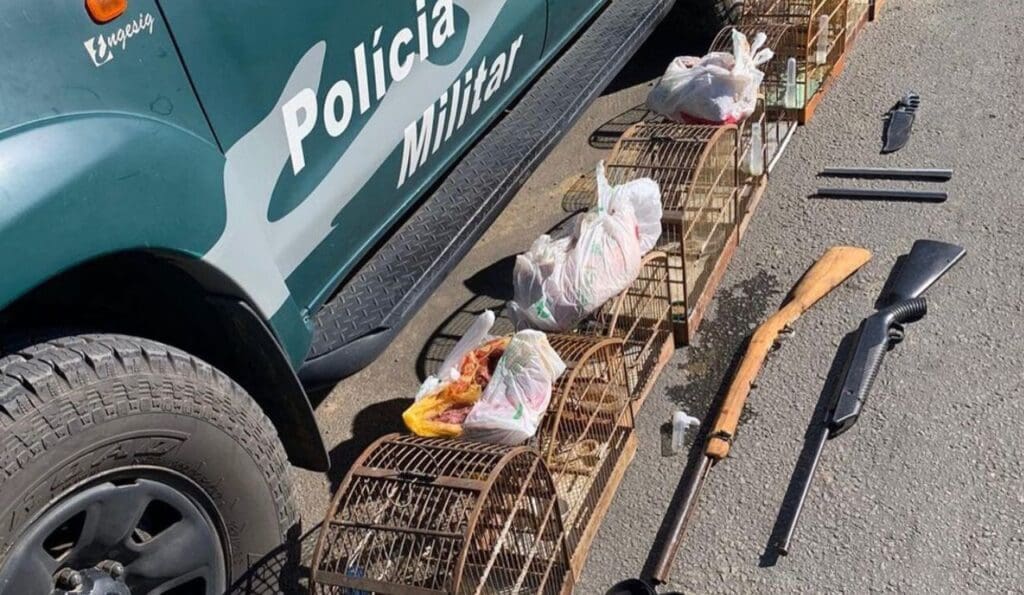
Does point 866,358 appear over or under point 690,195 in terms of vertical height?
under

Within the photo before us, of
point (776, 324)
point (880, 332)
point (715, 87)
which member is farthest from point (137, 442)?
point (715, 87)

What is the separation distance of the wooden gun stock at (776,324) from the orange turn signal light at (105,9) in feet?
6.32

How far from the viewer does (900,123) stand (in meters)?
4.47

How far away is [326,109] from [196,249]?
599 millimetres

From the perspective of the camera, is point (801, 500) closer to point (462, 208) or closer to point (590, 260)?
Result: point (590, 260)

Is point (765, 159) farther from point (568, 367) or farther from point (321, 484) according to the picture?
point (321, 484)

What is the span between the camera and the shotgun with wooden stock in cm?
289

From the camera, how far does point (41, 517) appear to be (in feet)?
6.80

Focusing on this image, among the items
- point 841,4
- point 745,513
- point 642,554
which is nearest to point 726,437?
point 745,513

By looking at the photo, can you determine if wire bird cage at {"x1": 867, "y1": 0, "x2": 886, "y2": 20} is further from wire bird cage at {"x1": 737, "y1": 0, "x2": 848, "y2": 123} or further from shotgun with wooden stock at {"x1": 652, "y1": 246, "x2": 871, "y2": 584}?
shotgun with wooden stock at {"x1": 652, "y1": 246, "x2": 871, "y2": 584}

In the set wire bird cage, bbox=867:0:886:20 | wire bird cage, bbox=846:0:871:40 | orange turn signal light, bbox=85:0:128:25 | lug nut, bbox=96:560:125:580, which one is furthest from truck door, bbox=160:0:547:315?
wire bird cage, bbox=867:0:886:20

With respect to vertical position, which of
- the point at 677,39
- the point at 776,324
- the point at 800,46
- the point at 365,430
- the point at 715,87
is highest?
the point at 715,87

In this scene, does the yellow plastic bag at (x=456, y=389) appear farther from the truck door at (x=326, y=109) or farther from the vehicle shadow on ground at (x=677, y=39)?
the vehicle shadow on ground at (x=677, y=39)

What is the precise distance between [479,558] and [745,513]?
0.83 metres
